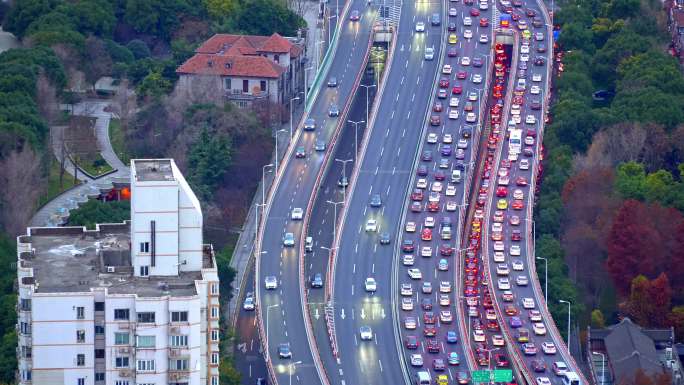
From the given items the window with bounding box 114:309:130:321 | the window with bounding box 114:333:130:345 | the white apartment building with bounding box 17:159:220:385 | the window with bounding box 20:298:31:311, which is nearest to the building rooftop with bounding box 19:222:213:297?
the white apartment building with bounding box 17:159:220:385

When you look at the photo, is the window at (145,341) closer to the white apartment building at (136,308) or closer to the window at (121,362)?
the white apartment building at (136,308)

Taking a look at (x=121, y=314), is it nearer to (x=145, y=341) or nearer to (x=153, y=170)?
(x=145, y=341)

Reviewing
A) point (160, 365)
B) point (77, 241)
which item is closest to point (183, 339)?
point (160, 365)

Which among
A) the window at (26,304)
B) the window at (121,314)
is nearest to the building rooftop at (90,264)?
the window at (26,304)

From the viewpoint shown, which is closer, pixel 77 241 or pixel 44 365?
pixel 44 365

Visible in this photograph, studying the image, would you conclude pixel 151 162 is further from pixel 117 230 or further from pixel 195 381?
pixel 195 381

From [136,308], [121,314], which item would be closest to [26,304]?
[121,314]
